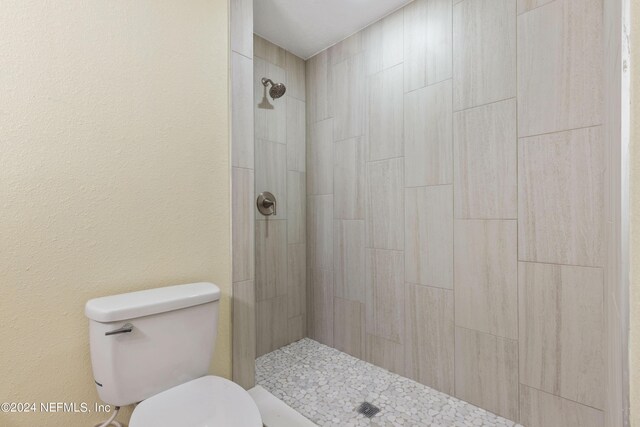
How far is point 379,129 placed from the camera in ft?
6.50

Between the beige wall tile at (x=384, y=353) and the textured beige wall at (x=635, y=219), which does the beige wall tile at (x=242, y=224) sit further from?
the textured beige wall at (x=635, y=219)

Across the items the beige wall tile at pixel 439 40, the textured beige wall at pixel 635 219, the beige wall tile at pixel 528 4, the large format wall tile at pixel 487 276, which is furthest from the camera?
the beige wall tile at pixel 439 40

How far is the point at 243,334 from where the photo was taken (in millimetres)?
1588

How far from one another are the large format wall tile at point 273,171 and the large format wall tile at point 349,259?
1.45 ft

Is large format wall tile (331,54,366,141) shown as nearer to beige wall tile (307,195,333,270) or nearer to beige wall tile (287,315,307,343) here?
beige wall tile (307,195,333,270)

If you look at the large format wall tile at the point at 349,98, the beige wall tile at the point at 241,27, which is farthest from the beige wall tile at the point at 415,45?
the beige wall tile at the point at 241,27

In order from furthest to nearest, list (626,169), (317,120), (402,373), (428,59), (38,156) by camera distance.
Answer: (317,120), (402,373), (428,59), (38,156), (626,169)

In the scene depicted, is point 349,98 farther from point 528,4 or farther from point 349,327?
point 349,327

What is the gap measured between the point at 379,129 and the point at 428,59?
0.47 m

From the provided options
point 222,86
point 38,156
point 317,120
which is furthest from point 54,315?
point 317,120

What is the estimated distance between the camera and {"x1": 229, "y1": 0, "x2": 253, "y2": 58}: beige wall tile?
Result: 1.54 metres

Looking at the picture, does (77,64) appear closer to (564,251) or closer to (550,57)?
(550,57)

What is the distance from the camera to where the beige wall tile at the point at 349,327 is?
2.11 m

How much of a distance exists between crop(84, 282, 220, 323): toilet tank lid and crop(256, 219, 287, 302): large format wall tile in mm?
838
